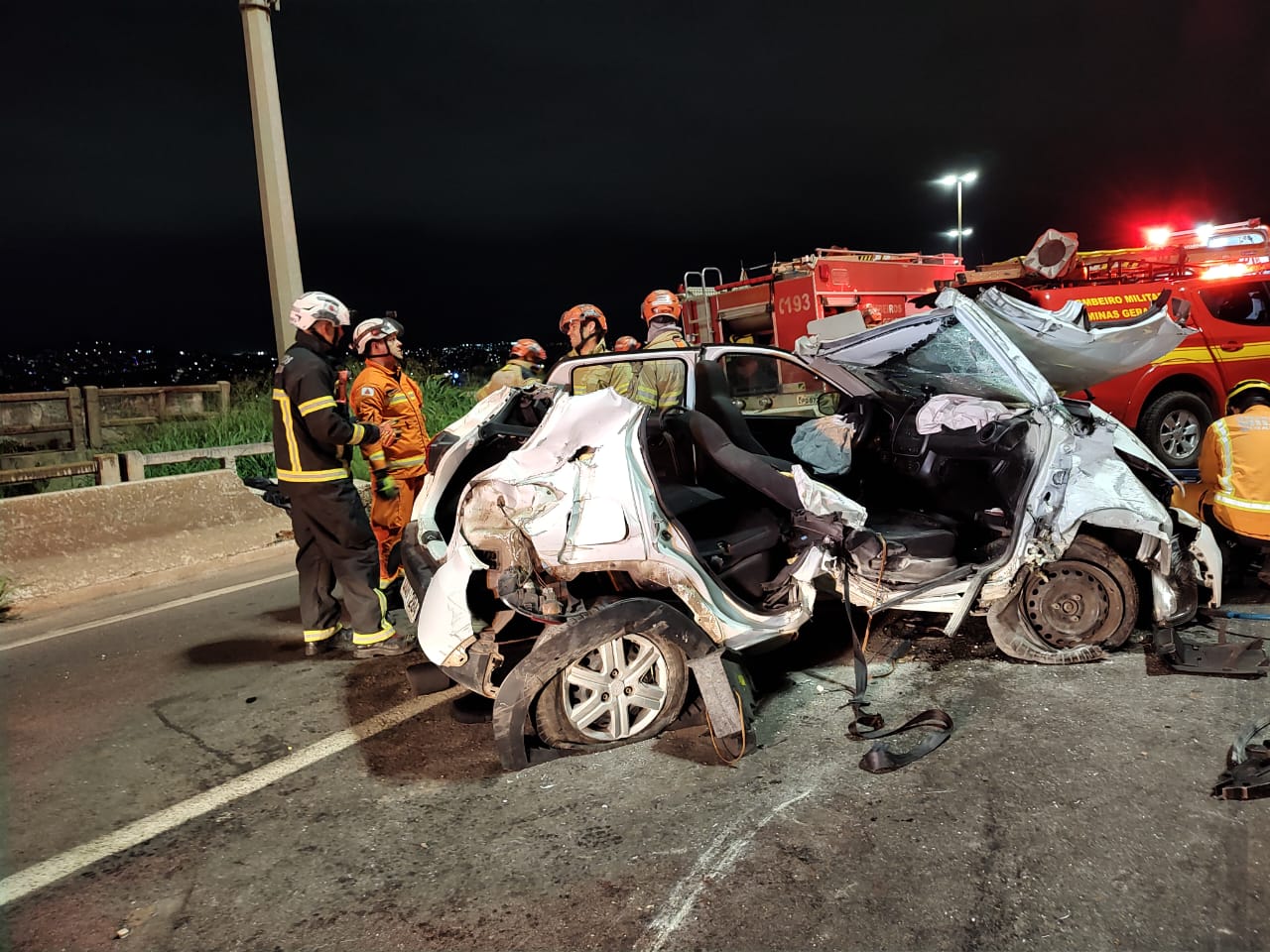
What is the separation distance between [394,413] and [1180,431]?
8.35 meters

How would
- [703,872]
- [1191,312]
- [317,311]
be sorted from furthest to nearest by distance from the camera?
[1191,312] < [317,311] < [703,872]

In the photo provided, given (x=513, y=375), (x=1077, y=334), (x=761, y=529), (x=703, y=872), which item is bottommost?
(x=703, y=872)

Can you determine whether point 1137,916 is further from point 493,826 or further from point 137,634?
point 137,634

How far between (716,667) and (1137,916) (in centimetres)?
150

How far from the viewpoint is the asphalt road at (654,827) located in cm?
224

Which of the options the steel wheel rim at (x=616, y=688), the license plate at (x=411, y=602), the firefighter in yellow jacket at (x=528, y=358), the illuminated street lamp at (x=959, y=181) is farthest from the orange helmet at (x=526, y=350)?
the illuminated street lamp at (x=959, y=181)

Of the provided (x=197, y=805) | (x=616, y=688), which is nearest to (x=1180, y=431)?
(x=616, y=688)

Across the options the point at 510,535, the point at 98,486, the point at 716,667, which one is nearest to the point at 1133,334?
the point at 716,667

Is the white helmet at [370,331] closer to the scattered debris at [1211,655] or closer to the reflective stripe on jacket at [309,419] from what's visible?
the reflective stripe on jacket at [309,419]

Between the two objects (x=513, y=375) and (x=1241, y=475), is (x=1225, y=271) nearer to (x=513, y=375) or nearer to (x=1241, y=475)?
(x=1241, y=475)

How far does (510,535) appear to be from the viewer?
3.17 metres

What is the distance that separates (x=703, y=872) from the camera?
96.4 inches

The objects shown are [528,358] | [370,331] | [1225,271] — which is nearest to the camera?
[370,331]

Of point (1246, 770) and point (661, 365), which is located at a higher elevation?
point (661, 365)
